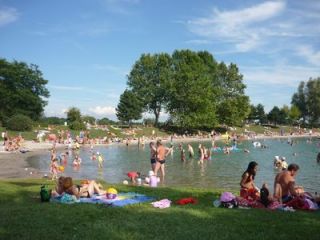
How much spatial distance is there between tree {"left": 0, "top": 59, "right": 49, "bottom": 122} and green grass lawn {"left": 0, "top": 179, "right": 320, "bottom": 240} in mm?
57914

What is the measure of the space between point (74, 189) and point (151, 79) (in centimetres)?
7232

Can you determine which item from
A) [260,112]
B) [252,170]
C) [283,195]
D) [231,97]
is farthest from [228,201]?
[260,112]

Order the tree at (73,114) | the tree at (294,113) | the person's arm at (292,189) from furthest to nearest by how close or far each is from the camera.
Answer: the tree at (294,113), the tree at (73,114), the person's arm at (292,189)

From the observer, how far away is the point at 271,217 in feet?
32.6

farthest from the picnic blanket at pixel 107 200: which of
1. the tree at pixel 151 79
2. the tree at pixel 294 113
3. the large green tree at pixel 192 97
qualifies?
the tree at pixel 294 113

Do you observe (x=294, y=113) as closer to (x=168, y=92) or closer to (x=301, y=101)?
(x=301, y=101)

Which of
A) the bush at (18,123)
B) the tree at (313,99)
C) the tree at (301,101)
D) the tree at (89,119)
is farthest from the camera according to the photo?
the tree at (301,101)

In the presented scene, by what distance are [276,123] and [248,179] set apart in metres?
113

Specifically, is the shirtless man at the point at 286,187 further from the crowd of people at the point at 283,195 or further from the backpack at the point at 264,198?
the backpack at the point at 264,198

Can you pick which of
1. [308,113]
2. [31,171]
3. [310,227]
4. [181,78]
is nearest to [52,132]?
[181,78]

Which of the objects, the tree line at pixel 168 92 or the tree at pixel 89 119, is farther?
the tree at pixel 89 119

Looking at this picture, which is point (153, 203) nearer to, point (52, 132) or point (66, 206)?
point (66, 206)

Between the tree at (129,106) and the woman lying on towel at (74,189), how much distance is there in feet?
218

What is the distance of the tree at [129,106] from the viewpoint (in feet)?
262
